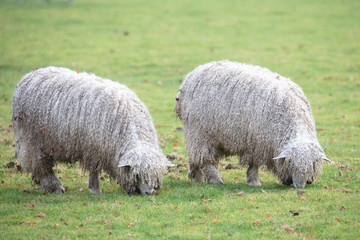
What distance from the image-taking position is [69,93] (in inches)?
376

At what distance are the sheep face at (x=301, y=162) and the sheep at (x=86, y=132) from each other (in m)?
Answer: 2.16

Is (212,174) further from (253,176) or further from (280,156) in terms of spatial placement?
(280,156)

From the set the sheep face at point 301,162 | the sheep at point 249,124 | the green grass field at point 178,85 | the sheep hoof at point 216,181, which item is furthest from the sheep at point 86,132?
the sheep face at point 301,162

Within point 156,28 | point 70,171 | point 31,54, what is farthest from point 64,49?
point 70,171

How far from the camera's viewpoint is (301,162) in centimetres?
888

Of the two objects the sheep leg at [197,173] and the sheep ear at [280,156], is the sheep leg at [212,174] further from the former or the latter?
the sheep ear at [280,156]

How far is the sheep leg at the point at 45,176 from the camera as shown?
9609 millimetres

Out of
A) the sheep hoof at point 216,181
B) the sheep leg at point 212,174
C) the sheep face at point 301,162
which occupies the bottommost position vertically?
the sheep hoof at point 216,181

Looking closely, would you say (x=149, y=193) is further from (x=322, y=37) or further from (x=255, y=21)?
(x=255, y=21)

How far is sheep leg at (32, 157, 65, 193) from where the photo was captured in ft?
31.5

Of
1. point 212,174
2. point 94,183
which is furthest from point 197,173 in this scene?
point 94,183

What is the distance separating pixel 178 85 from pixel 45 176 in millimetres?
11375

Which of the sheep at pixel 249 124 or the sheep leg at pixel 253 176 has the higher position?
the sheep at pixel 249 124

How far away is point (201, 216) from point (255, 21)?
25.8m
